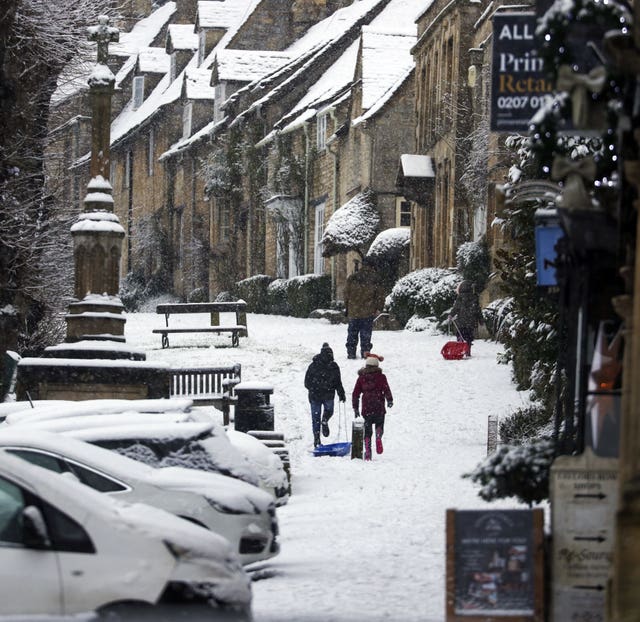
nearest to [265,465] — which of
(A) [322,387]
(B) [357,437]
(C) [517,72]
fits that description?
(C) [517,72]

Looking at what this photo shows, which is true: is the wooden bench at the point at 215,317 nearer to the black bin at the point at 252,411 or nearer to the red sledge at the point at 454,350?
the red sledge at the point at 454,350

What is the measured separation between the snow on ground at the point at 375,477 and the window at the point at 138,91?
32.7 meters

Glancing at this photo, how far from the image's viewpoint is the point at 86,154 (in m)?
66.6

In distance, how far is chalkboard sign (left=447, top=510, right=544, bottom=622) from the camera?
770cm

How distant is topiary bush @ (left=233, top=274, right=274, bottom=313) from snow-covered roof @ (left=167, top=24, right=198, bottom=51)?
16.8m

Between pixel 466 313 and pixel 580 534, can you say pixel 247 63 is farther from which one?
pixel 580 534

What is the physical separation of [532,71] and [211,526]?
4129mm

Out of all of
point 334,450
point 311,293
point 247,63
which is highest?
point 247,63

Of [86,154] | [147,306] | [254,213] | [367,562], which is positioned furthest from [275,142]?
[367,562]

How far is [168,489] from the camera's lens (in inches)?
396

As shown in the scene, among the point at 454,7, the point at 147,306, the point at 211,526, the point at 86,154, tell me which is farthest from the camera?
the point at 86,154

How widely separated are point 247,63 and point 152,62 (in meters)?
14.5

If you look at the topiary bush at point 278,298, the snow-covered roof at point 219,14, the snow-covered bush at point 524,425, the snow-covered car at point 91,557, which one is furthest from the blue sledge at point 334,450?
the snow-covered roof at point 219,14

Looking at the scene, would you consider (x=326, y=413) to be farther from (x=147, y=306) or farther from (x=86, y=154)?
(x=86, y=154)
